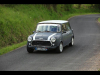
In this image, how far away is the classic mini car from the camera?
15.5 metres

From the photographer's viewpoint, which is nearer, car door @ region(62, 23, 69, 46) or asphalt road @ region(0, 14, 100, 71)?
asphalt road @ region(0, 14, 100, 71)

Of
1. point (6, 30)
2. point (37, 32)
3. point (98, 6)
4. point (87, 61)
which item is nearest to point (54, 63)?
point (87, 61)

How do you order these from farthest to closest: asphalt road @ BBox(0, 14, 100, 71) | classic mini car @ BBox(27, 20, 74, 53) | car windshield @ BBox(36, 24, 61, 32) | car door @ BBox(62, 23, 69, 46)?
car door @ BBox(62, 23, 69, 46) → car windshield @ BBox(36, 24, 61, 32) → classic mini car @ BBox(27, 20, 74, 53) → asphalt road @ BBox(0, 14, 100, 71)

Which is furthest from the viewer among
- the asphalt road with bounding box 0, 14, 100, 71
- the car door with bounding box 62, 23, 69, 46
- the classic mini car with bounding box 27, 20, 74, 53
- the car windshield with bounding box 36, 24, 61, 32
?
the car door with bounding box 62, 23, 69, 46

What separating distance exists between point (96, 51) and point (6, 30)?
293 inches

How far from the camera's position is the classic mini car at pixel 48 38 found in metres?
15.5

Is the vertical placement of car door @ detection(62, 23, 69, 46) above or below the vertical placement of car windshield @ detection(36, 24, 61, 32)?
below

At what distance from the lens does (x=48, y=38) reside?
50.8 ft

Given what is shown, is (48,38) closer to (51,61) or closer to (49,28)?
(49,28)

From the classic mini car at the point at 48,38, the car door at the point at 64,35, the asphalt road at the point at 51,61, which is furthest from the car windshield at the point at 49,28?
the asphalt road at the point at 51,61

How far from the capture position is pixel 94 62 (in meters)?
13.0

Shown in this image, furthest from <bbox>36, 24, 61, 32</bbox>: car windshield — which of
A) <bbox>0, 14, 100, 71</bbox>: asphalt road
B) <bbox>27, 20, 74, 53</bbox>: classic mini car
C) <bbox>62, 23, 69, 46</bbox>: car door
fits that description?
<bbox>0, 14, 100, 71</bbox>: asphalt road

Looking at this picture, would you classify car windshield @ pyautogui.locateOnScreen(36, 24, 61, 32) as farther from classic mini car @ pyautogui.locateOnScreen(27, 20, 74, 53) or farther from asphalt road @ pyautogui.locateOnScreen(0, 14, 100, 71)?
asphalt road @ pyautogui.locateOnScreen(0, 14, 100, 71)
